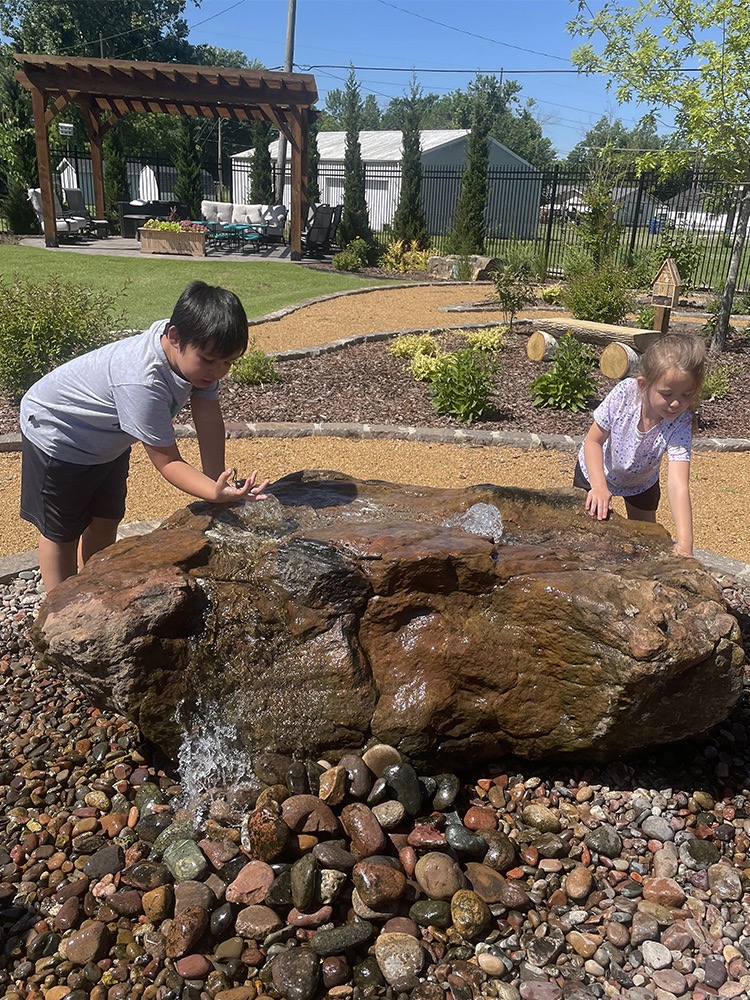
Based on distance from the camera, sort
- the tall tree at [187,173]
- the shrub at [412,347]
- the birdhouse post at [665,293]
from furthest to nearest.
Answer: the tall tree at [187,173] < the birdhouse post at [665,293] < the shrub at [412,347]

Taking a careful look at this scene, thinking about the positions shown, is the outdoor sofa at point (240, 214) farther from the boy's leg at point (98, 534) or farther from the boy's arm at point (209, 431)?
the boy's arm at point (209, 431)

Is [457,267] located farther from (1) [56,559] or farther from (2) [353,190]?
(1) [56,559]

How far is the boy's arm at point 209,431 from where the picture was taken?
9.45 ft

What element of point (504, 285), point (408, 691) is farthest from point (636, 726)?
point (504, 285)

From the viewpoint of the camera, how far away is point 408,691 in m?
2.48

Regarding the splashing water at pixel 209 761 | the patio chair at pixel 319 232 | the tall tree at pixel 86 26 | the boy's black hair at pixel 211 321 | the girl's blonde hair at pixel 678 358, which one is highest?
the tall tree at pixel 86 26

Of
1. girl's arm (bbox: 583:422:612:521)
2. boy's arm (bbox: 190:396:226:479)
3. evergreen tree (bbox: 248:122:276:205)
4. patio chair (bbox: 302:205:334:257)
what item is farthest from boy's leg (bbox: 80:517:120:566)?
evergreen tree (bbox: 248:122:276:205)

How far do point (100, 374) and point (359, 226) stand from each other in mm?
20369

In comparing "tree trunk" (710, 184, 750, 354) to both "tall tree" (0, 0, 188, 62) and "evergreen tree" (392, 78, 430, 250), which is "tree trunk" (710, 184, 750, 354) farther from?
"tall tree" (0, 0, 188, 62)

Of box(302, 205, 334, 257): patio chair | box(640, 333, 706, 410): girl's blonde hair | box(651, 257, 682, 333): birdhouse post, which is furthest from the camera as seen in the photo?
box(302, 205, 334, 257): patio chair

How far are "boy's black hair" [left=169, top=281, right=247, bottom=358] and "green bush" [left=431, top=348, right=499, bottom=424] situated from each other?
4.80 m

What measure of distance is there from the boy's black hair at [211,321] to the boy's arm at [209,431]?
17.6 inches

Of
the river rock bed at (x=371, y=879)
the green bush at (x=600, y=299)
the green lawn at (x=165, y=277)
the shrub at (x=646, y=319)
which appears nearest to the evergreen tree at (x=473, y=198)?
the green lawn at (x=165, y=277)

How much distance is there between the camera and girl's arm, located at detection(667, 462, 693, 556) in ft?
9.34
